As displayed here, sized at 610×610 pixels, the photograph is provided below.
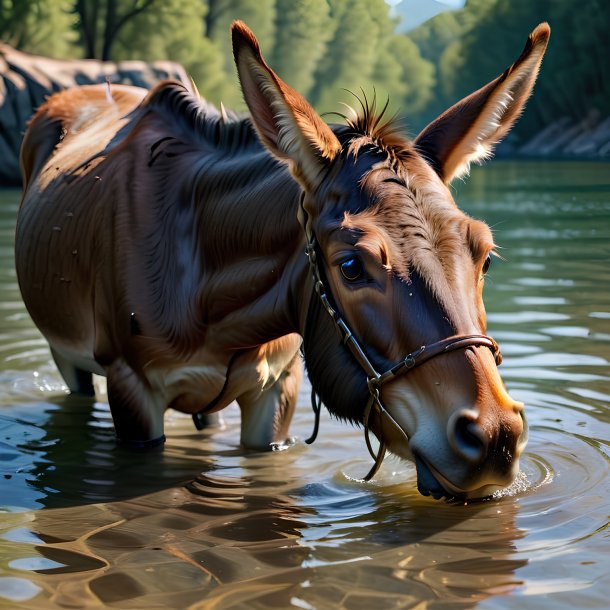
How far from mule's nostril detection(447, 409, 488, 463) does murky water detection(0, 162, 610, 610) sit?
1.60 ft

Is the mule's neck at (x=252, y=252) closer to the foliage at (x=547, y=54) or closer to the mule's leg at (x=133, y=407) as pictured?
the mule's leg at (x=133, y=407)

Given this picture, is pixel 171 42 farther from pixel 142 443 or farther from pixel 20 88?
pixel 142 443

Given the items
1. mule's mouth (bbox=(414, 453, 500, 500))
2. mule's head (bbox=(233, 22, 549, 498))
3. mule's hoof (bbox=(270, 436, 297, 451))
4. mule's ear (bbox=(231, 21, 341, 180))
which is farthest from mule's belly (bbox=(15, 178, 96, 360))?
mule's mouth (bbox=(414, 453, 500, 500))

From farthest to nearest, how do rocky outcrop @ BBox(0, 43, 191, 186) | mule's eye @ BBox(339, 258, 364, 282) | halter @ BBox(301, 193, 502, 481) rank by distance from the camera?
rocky outcrop @ BBox(0, 43, 191, 186), mule's eye @ BBox(339, 258, 364, 282), halter @ BBox(301, 193, 502, 481)

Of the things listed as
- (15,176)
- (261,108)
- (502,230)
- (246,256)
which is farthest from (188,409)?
(15,176)

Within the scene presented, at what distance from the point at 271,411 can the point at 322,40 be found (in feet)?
157

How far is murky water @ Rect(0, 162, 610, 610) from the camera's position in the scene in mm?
3598

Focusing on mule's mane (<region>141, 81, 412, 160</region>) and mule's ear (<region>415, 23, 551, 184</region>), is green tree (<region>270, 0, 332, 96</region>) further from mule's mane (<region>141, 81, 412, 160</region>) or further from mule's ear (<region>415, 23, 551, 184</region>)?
mule's ear (<region>415, 23, 551, 184</region>)

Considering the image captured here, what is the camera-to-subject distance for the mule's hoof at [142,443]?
541 cm

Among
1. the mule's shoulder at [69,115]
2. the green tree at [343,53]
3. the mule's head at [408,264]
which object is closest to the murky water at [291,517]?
the mule's head at [408,264]

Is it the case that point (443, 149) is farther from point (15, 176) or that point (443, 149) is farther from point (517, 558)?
point (15, 176)

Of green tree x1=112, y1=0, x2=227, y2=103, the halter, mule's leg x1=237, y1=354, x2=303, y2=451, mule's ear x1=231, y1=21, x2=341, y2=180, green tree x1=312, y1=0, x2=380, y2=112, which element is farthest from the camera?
green tree x1=312, y1=0, x2=380, y2=112

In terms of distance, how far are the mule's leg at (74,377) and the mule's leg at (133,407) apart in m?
1.77

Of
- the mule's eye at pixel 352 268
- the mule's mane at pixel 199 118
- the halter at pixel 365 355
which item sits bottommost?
the halter at pixel 365 355
